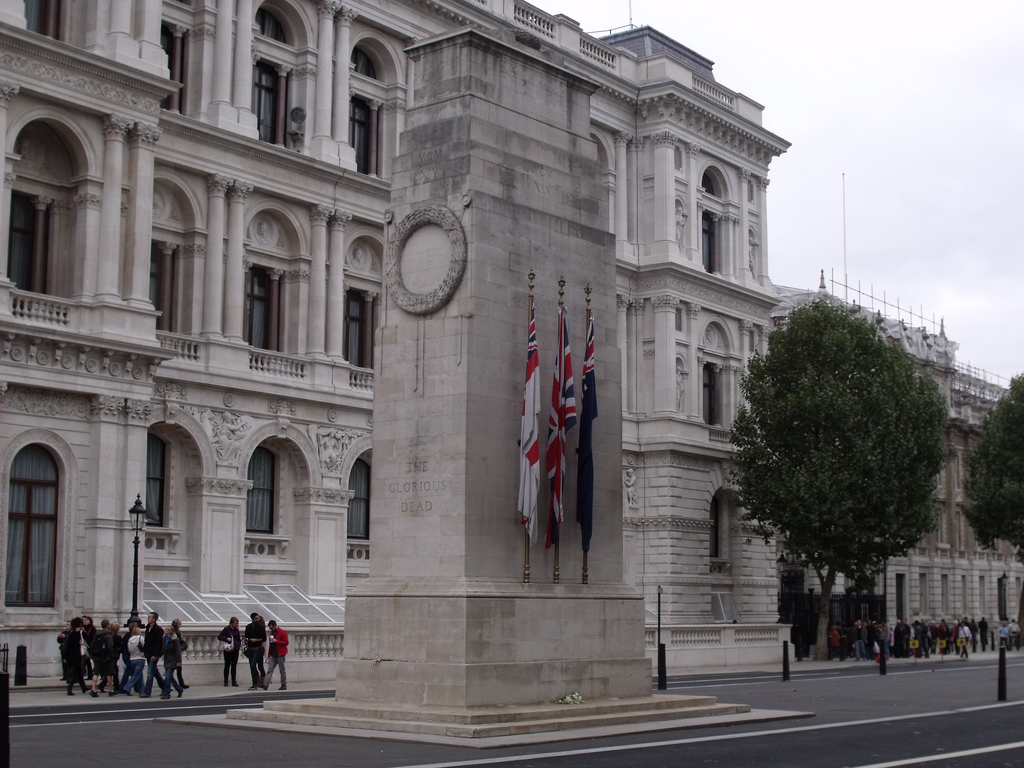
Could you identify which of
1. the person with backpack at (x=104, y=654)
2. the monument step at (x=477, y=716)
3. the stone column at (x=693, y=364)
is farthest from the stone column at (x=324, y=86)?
the monument step at (x=477, y=716)

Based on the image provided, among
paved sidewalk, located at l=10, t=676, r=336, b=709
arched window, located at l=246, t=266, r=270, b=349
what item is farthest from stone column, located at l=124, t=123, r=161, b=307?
paved sidewalk, located at l=10, t=676, r=336, b=709

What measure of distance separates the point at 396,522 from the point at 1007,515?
61.0 meters

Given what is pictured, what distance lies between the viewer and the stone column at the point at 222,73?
44500 millimetres

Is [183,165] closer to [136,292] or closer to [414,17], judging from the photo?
[136,292]

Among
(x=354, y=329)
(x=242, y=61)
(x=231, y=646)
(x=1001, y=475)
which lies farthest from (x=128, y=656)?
(x=1001, y=475)

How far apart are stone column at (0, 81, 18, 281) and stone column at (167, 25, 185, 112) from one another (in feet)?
22.7

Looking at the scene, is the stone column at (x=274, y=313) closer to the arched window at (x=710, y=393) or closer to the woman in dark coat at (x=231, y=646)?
the woman in dark coat at (x=231, y=646)

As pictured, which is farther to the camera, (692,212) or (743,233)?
(743,233)

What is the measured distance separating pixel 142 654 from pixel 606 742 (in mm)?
15077

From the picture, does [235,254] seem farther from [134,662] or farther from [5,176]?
[134,662]

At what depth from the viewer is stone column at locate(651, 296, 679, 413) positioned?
62719mm

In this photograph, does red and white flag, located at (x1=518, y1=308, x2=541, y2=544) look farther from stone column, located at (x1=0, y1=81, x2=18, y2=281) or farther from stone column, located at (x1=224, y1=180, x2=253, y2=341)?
stone column, located at (x1=224, y1=180, x2=253, y2=341)

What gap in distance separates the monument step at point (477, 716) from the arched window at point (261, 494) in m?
21.7

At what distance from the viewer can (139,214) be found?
131 feet
